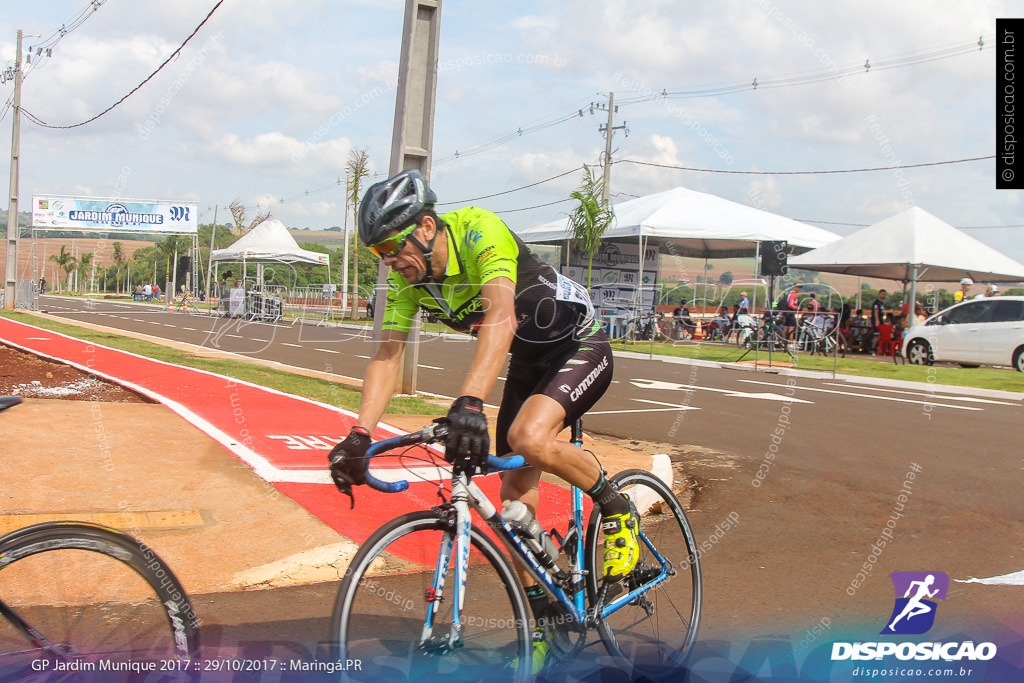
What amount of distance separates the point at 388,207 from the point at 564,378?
944 millimetres

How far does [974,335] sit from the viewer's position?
18891 mm

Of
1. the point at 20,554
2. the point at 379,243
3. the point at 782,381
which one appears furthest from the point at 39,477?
the point at 782,381

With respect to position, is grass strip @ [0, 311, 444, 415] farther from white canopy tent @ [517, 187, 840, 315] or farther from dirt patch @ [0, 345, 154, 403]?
white canopy tent @ [517, 187, 840, 315]

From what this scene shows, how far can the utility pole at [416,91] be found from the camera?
9.91 m

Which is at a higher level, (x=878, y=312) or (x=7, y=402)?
(x=878, y=312)

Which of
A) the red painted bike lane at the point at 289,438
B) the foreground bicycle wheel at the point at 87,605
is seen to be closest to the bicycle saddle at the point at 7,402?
the foreground bicycle wheel at the point at 87,605

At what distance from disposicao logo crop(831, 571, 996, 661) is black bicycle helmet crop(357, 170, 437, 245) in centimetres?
258

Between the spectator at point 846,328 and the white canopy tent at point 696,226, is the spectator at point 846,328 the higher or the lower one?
the lower one

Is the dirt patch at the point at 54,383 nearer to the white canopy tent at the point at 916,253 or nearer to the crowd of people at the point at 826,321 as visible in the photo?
the crowd of people at the point at 826,321

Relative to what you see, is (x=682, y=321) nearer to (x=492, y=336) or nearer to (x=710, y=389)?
(x=710, y=389)

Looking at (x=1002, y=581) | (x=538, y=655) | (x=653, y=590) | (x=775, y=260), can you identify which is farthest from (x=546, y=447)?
(x=775, y=260)

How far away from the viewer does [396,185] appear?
9.07 feet

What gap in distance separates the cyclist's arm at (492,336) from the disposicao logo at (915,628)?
207 centimetres

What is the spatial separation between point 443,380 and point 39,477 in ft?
30.0
